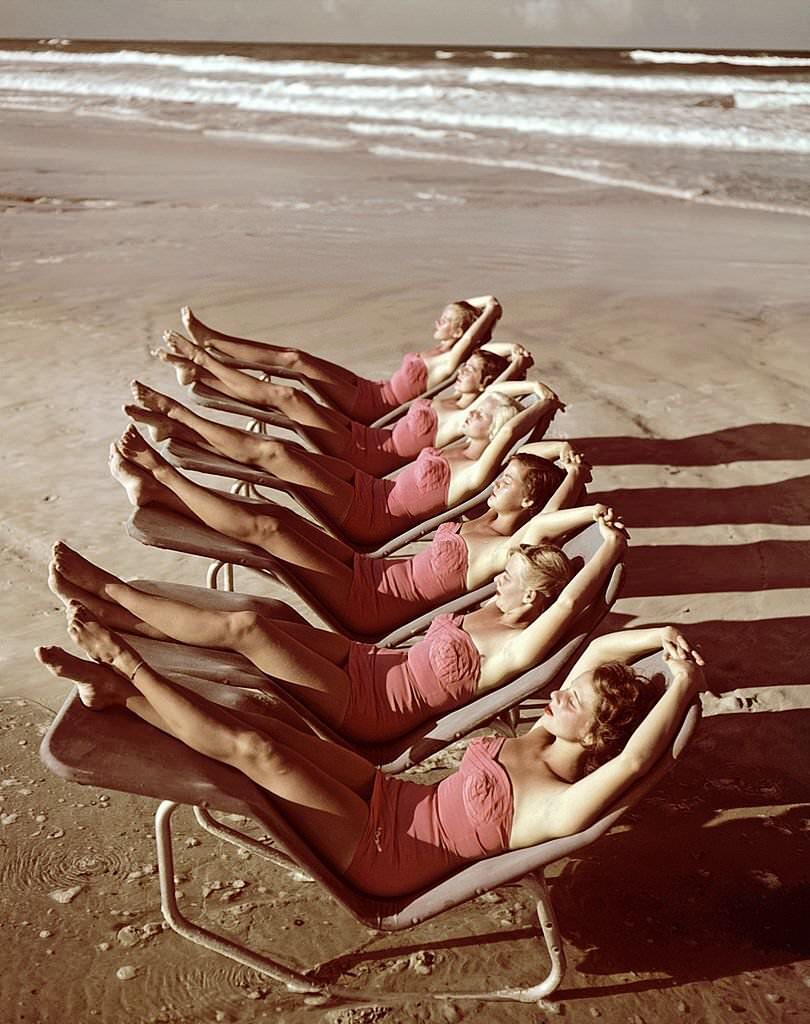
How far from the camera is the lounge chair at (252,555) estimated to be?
3.96 meters

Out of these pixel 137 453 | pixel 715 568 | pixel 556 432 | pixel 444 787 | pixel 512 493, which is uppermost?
pixel 137 453

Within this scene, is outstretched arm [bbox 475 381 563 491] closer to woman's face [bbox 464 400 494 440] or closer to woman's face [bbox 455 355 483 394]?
woman's face [bbox 464 400 494 440]

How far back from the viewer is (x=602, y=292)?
388 inches

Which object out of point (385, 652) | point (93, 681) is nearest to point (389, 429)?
point (385, 652)

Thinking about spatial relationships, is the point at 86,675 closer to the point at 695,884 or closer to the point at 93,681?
the point at 93,681

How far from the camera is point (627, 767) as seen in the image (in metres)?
2.70

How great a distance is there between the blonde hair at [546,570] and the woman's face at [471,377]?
2.14 metres

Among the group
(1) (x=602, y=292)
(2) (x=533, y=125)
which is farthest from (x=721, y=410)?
(2) (x=533, y=125)

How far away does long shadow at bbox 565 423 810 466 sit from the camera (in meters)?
6.55

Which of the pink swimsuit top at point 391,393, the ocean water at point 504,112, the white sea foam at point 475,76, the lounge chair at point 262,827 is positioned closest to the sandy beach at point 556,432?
the lounge chair at point 262,827

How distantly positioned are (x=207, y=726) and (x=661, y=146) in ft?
60.8

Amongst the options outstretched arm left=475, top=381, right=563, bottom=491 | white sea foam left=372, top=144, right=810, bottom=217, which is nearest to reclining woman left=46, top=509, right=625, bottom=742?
outstretched arm left=475, top=381, right=563, bottom=491

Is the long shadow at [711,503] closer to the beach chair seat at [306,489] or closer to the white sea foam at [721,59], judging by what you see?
the beach chair seat at [306,489]

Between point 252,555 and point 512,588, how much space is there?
938 mm
